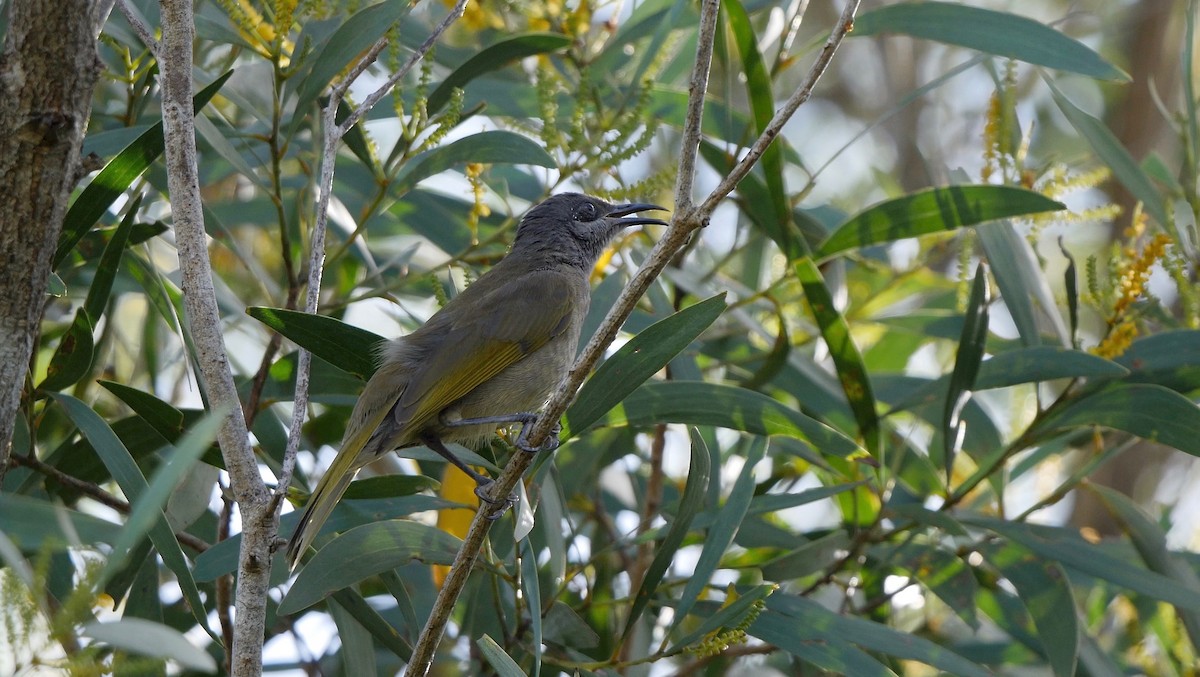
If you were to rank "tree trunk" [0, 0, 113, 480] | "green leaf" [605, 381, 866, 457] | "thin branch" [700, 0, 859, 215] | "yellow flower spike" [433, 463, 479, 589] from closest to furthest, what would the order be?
1. "thin branch" [700, 0, 859, 215]
2. "tree trunk" [0, 0, 113, 480]
3. "green leaf" [605, 381, 866, 457]
4. "yellow flower spike" [433, 463, 479, 589]

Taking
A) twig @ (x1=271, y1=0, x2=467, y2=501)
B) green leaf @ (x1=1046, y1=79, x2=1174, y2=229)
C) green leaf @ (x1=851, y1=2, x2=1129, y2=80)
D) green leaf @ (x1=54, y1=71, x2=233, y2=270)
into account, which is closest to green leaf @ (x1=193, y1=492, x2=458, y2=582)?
twig @ (x1=271, y1=0, x2=467, y2=501)

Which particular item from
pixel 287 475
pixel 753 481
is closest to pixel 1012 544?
pixel 753 481

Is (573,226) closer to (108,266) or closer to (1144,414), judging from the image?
(108,266)

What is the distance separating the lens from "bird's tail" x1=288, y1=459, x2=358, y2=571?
2.70m

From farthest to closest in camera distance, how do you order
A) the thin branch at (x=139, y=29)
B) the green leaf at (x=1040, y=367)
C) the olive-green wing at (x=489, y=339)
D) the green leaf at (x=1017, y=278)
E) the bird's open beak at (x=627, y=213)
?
1. the bird's open beak at (x=627, y=213)
2. the green leaf at (x=1017, y=278)
3. the olive-green wing at (x=489, y=339)
4. the green leaf at (x=1040, y=367)
5. the thin branch at (x=139, y=29)

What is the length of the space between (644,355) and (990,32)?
1.86 metres

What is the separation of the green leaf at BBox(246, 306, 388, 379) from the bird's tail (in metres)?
0.26

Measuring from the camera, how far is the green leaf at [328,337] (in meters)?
2.51

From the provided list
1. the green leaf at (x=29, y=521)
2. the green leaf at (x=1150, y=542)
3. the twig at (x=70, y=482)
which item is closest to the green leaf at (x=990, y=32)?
the green leaf at (x=1150, y=542)

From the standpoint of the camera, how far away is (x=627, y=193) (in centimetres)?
327

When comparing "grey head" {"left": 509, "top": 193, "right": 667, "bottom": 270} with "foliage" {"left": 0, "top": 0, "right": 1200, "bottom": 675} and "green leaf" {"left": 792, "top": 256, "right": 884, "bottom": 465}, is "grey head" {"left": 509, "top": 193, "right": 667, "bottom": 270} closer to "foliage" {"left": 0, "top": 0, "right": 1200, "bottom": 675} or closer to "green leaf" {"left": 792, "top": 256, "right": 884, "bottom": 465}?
"foliage" {"left": 0, "top": 0, "right": 1200, "bottom": 675}

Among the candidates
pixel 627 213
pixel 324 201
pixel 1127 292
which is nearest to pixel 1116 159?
pixel 1127 292

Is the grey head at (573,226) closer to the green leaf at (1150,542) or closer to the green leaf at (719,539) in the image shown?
the green leaf at (719,539)

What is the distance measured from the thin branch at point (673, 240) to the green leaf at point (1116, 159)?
5.55 feet
